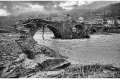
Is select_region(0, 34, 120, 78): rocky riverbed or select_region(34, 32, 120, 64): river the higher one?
select_region(0, 34, 120, 78): rocky riverbed

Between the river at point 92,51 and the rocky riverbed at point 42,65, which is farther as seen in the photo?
the river at point 92,51

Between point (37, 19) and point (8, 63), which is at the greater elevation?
point (37, 19)

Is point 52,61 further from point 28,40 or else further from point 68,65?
point 28,40

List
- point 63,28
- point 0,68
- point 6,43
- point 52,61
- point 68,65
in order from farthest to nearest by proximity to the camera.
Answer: point 63,28
point 68,65
point 52,61
point 6,43
point 0,68

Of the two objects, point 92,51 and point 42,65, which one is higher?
point 42,65

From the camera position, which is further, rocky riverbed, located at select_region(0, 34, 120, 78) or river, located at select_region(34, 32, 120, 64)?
river, located at select_region(34, 32, 120, 64)

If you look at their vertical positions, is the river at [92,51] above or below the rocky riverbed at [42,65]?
below

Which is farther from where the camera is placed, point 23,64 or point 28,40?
point 28,40

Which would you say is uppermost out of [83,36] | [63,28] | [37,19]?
[37,19]

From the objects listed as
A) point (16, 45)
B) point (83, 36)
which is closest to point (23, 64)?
point (16, 45)

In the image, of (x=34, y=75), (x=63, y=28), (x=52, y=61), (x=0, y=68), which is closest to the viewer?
(x=0, y=68)

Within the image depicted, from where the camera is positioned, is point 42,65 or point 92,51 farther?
point 92,51
